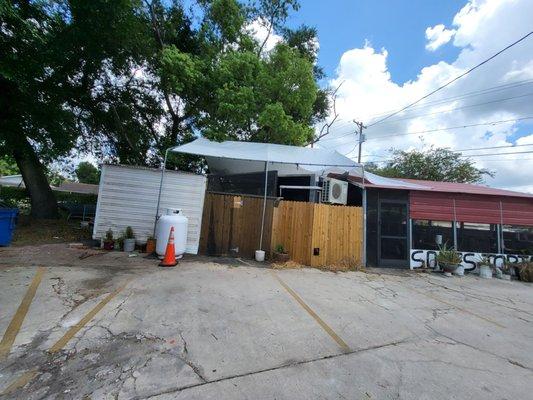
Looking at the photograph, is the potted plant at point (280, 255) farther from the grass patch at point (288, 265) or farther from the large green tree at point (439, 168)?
the large green tree at point (439, 168)

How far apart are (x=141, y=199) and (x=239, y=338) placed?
6487 millimetres

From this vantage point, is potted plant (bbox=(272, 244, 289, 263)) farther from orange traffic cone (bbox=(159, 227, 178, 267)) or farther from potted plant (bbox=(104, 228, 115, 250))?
potted plant (bbox=(104, 228, 115, 250))

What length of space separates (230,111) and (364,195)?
237 inches

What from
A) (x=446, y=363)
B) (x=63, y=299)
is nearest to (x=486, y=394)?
(x=446, y=363)

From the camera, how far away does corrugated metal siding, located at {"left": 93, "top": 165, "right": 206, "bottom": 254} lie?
341 inches

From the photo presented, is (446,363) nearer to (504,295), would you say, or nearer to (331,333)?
(331,333)

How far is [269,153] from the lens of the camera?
9352mm

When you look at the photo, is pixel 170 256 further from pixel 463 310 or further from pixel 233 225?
pixel 463 310

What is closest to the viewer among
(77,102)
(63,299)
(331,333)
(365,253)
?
(331,333)

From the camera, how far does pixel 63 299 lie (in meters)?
4.50

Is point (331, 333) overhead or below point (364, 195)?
below

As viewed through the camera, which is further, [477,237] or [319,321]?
[477,237]

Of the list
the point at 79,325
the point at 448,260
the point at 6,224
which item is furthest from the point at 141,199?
the point at 448,260

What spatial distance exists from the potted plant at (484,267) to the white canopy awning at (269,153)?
6.00 metres
